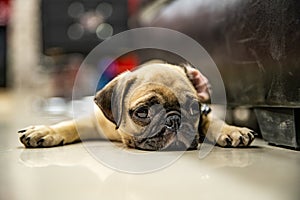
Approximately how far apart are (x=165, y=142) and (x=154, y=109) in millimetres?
109

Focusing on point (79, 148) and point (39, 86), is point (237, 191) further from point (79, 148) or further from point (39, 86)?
point (39, 86)

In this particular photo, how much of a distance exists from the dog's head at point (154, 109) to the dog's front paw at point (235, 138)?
0.12 meters

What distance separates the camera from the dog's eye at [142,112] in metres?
1.28

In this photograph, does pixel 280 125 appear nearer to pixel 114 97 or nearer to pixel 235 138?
pixel 235 138

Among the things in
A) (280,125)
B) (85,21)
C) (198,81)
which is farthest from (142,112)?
(85,21)

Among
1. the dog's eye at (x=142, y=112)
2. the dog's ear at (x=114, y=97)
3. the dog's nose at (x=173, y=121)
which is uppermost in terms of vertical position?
the dog's ear at (x=114, y=97)

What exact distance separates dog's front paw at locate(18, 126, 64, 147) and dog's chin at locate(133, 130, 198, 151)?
0.29m

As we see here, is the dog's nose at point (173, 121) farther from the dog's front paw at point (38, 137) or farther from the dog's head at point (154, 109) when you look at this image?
the dog's front paw at point (38, 137)

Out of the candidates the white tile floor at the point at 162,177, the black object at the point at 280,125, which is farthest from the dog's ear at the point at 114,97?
the black object at the point at 280,125

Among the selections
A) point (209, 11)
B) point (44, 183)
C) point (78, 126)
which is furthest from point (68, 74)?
point (44, 183)

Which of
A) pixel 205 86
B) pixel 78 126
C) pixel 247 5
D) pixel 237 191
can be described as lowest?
pixel 237 191

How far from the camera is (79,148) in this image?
1.47 meters

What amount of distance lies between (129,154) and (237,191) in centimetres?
50

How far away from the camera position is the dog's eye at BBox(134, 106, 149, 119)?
1282 millimetres
